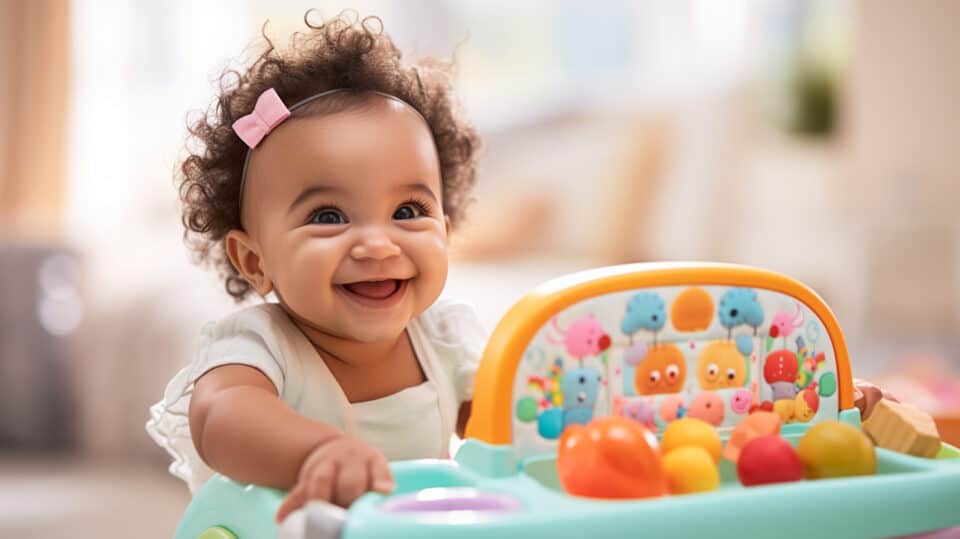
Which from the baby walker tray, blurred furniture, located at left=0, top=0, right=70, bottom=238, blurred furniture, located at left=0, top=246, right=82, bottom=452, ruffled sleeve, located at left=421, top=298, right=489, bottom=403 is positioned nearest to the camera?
the baby walker tray

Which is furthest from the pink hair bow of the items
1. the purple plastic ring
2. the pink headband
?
the purple plastic ring

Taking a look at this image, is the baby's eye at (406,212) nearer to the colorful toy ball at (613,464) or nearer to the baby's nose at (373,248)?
the baby's nose at (373,248)

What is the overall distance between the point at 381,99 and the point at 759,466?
39 centimetres

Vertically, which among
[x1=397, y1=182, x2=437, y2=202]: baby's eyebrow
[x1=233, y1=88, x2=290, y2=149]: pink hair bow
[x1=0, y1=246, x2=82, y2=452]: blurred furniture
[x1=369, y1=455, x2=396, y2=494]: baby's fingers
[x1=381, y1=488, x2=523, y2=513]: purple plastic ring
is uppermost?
[x1=233, y1=88, x2=290, y2=149]: pink hair bow

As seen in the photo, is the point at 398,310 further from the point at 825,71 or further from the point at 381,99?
the point at 825,71

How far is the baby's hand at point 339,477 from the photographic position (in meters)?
0.62

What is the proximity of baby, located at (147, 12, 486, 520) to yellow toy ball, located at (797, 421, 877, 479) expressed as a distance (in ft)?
0.95

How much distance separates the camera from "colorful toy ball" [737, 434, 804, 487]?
665mm

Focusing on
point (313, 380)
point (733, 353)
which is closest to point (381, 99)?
point (313, 380)

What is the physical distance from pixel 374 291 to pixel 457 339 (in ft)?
0.48

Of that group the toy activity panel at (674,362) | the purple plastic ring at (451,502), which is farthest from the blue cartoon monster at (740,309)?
the purple plastic ring at (451,502)

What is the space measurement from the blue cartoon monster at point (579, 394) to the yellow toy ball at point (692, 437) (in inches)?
2.0

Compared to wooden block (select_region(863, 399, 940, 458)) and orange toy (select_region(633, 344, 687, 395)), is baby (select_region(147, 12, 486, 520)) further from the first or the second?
wooden block (select_region(863, 399, 940, 458))

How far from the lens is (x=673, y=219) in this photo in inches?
102
